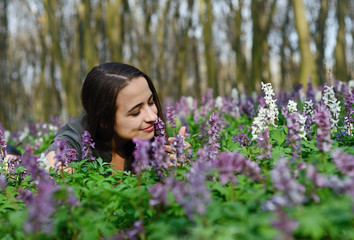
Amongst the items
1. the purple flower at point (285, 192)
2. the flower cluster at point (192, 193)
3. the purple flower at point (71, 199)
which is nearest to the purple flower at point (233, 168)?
the flower cluster at point (192, 193)

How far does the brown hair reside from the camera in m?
3.94

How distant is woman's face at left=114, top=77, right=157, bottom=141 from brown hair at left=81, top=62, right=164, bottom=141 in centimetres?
7

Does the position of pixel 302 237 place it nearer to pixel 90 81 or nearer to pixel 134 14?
pixel 90 81

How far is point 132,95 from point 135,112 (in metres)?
0.19

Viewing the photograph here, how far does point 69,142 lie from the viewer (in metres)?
3.97

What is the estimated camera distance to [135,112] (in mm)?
3838

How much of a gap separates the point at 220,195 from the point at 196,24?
1475cm

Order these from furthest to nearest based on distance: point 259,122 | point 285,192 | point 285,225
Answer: point 259,122 < point 285,192 < point 285,225

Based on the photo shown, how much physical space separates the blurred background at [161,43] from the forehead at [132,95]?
1.86 meters

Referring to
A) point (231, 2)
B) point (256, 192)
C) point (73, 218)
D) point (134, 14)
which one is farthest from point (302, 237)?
point (134, 14)

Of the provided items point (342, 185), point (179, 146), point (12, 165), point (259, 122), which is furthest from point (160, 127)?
point (12, 165)

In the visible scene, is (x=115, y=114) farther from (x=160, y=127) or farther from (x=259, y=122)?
(x=259, y=122)

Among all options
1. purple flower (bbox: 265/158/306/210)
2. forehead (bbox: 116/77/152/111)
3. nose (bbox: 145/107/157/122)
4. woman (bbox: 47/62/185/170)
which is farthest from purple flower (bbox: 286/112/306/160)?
forehead (bbox: 116/77/152/111)

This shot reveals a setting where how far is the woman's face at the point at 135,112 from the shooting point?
3.78 m
